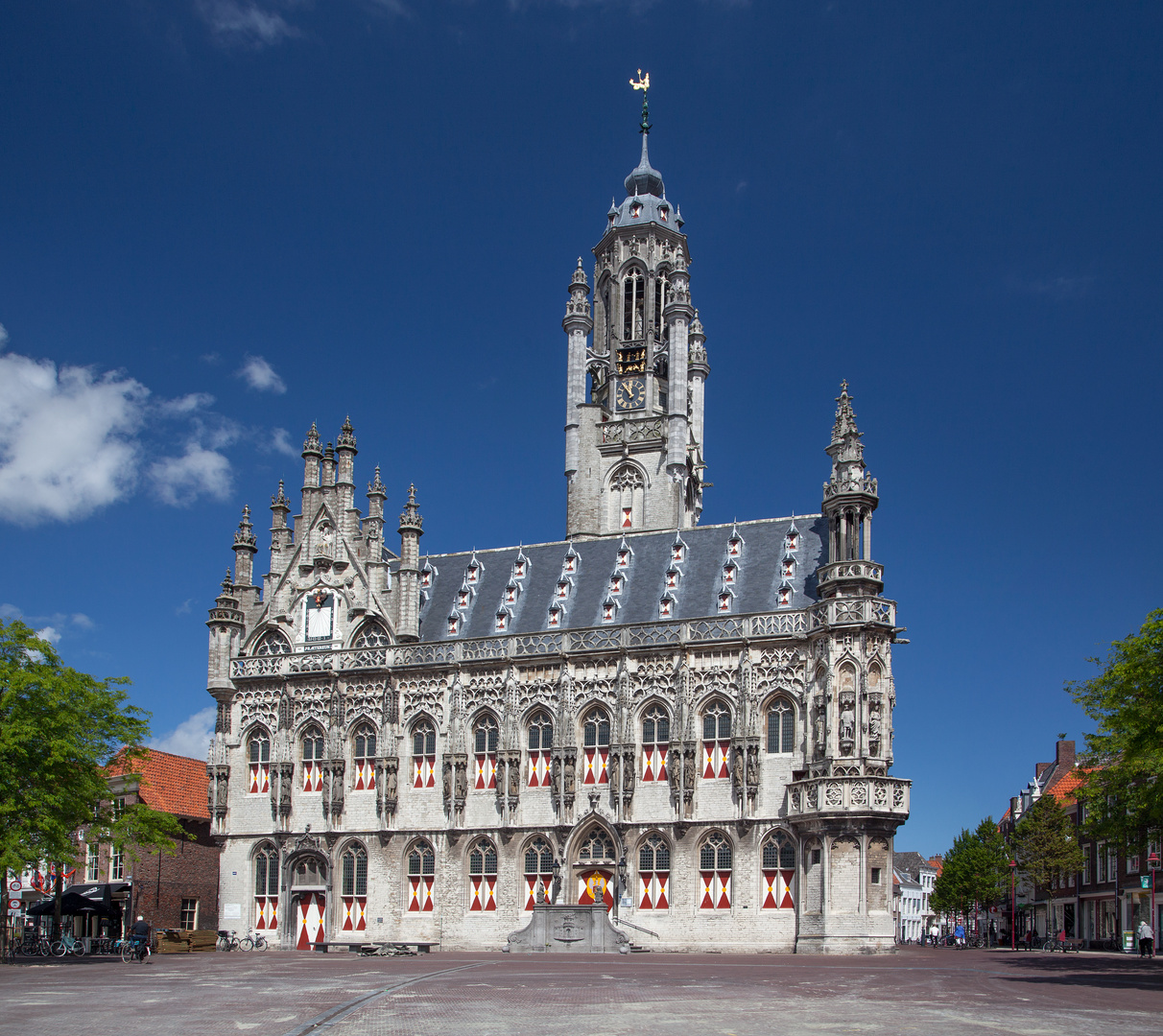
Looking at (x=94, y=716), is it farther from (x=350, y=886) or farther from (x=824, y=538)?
(x=824, y=538)

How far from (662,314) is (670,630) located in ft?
93.4

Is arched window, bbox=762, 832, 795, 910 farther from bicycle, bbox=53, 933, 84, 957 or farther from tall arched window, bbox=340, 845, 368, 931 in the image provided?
bicycle, bbox=53, 933, 84, 957

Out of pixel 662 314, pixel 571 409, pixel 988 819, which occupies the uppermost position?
pixel 662 314

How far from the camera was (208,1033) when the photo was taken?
16391mm

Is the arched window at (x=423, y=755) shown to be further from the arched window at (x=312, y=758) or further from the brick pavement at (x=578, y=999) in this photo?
the brick pavement at (x=578, y=999)

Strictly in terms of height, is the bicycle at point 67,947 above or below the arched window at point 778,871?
below

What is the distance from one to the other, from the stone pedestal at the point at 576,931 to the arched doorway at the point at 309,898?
1249cm

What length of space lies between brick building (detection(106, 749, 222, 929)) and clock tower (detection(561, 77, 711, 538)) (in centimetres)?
2369

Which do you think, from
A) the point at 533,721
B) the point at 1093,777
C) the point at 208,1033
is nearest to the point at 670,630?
the point at 533,721

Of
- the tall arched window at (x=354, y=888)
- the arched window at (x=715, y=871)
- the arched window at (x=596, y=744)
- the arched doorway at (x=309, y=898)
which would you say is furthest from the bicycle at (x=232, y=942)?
the arched window at (x=715, y=871)

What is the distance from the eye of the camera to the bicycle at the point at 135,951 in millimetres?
38906

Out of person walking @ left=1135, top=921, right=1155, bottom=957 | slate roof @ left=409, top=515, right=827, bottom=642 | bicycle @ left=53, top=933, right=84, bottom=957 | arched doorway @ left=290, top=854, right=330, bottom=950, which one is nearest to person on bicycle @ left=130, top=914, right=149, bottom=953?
bicycle @ left=53, top=933, right=84, bottom=957

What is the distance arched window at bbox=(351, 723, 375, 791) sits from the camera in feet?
171

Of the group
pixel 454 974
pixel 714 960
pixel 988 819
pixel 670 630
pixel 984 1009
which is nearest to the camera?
pixel 984 1009
